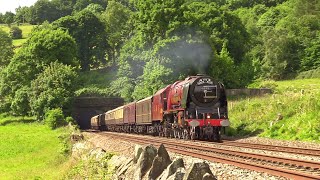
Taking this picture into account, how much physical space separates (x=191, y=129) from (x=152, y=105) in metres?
8.60

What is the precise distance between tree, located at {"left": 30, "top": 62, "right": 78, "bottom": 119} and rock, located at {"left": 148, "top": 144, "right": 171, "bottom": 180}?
182 ft

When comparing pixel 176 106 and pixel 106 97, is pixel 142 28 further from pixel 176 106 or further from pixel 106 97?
pixel 176 106

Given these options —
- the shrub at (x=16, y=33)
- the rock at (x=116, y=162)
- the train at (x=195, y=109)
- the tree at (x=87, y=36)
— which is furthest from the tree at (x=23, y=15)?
the rock at (x=116, y=162)

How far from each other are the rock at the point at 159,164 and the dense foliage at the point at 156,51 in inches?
1446

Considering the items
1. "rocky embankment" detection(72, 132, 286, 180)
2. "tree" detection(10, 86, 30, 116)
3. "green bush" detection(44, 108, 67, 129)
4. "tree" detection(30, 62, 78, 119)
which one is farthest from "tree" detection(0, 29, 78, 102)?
"rocky embankment" detection(72, 132, 286, 180)

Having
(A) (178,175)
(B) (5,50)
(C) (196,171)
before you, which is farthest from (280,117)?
(B) (5,50)

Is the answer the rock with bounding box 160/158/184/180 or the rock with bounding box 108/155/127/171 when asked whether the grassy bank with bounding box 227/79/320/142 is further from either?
the rock with bounding box 160/158/184/180

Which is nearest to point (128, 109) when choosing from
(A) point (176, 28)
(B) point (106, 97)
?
(A) point (176, 28)

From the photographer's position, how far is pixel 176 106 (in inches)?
1081

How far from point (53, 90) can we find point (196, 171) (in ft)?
201

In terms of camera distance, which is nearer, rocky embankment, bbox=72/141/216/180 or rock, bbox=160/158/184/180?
rocky embankment, bbox=72/141/216/180

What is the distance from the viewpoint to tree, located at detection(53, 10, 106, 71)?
104 meters

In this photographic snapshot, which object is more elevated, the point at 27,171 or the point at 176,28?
the point at 176,28

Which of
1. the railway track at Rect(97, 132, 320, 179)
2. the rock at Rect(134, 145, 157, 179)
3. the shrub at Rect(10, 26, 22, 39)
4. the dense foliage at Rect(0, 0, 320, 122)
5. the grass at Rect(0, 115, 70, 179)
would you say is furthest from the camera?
the shrub at Rect(10, 26, 22, 39)
